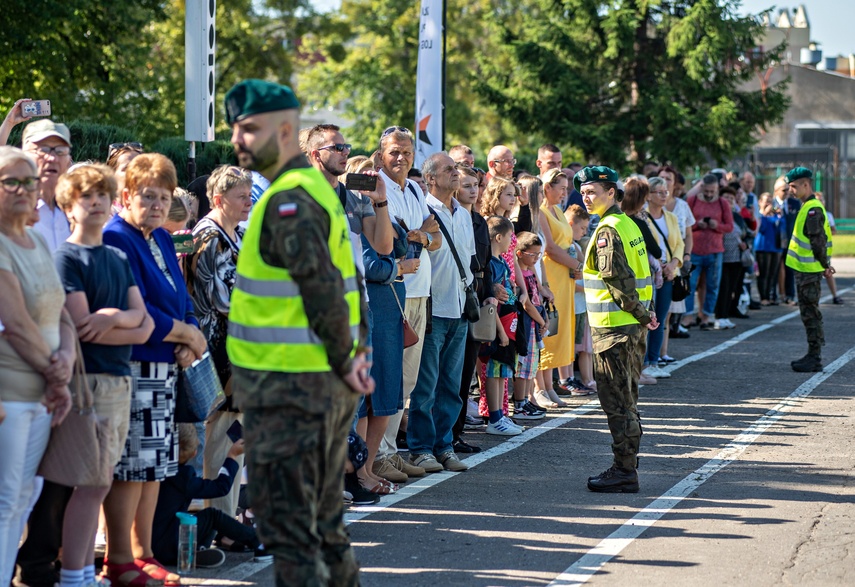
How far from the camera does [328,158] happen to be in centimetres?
697

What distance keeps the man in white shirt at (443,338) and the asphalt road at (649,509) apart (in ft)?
0.99

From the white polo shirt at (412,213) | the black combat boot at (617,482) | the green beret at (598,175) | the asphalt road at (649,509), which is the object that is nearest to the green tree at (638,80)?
the asphalt road at (649,509)

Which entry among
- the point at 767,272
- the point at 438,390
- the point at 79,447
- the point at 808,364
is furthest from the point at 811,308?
the point at 79,447

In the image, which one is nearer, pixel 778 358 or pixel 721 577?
pixel 721 577

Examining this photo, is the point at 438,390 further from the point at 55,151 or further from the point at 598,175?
the point at 55,151

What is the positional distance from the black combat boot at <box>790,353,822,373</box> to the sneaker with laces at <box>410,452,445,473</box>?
20.0 ft

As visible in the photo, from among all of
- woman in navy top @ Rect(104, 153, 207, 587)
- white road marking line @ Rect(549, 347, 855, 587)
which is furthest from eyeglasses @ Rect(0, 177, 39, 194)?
white road marking line @ Rect(549, 347, 855, 587)

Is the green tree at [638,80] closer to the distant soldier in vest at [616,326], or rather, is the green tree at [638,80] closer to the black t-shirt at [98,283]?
the distant soldier in vest at [616,326]

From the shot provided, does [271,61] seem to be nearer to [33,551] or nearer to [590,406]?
[590,406]

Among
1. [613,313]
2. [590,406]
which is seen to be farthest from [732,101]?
[613,313]

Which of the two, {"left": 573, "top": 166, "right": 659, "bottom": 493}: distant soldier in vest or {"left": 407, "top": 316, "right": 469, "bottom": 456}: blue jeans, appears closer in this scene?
{"left": 573, "top": 166, "right": 659, "bottom": 493}: distant soldier in vest

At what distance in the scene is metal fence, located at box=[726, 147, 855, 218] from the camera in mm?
44781

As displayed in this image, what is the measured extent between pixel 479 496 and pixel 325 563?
3.25 metres

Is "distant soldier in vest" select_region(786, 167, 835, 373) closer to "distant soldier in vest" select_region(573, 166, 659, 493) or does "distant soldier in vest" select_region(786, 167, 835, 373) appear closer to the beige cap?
"distant soldier in vest" select_region(573, 166, 659, 493)
